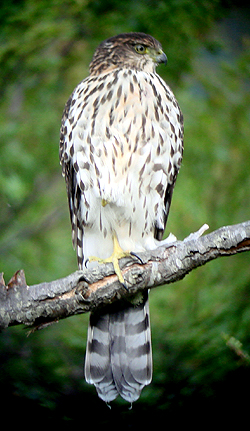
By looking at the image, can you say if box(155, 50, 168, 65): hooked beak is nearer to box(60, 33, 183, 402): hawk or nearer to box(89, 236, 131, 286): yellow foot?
box(60, 33, 183, 402): hawk

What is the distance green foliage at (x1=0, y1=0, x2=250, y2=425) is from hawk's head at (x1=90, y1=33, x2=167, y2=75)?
1.38 feet

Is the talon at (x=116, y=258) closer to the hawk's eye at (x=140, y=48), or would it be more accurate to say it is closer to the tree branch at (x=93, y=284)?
the tree branch at (x=93, y=284)

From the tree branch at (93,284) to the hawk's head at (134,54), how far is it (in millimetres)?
1336

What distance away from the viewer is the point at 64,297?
2.16m

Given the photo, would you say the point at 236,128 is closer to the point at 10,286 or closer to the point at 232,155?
the point at 232,155

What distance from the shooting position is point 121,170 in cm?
268

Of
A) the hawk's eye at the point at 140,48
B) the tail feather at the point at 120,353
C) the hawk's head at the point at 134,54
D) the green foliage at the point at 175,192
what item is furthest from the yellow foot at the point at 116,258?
the hawk's eye at the point at 140,48

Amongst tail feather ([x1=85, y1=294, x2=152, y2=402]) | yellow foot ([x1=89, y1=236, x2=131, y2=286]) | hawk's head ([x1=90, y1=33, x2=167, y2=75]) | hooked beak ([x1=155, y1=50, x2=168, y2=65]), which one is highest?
hawk's head ([x1=90, y1=33, x2=167, y2=75])

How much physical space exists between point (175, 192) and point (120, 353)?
1505 mm

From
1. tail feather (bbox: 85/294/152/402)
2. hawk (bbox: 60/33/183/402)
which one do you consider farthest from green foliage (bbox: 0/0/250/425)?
hawk (bbox: 60/33/183/402)

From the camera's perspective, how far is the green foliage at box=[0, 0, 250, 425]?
2.52m

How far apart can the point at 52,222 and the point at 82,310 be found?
222 centimetres

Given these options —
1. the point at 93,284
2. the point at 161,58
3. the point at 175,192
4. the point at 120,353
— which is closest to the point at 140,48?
the point at 161,58

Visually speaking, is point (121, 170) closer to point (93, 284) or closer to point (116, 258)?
point (116, 258)
